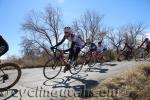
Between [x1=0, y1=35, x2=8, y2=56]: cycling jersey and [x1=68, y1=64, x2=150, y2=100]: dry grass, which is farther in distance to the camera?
[x1=0, y1=35, x2=8, y2=56]: cycling jersey

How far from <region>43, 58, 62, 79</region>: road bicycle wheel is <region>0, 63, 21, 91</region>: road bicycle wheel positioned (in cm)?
205

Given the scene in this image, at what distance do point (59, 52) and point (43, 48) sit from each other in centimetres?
4745

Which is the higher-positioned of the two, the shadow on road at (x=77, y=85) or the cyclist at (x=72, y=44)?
the cyclist at (x=72, y=44)

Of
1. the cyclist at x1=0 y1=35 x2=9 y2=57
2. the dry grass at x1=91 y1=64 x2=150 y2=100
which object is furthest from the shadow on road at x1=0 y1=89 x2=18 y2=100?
the dry grass at x1=91 y1=64 x2=150 y2=100

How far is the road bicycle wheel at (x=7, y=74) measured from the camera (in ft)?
28.7

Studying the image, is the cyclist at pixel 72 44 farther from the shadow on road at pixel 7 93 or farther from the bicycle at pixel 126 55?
the bicycle at pixel 126 55

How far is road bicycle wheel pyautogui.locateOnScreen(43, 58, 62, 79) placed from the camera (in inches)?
443

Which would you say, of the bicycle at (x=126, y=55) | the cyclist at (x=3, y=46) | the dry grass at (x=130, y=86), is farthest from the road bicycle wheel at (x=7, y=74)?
the bicycle at (x=126, y=55)

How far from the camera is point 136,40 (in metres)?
90.2

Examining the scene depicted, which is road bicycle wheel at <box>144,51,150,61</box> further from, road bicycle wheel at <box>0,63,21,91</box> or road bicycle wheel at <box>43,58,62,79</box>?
road bicycle wheel at <box>0,63,21,91</box>

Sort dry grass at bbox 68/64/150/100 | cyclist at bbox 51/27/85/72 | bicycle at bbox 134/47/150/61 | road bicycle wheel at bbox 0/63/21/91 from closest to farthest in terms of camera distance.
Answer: dry grass at bbox 68/64/150/100, road bicycle wheel at bbox 0/63/21/91, cyclist at bbox 51/27/85/72, bicycle at bbox 134/47/150/61

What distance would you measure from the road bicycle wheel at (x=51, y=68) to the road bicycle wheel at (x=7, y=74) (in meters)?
2.05

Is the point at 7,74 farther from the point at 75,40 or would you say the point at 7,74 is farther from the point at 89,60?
the point at 89,60

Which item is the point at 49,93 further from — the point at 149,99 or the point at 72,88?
the point at 149,99
